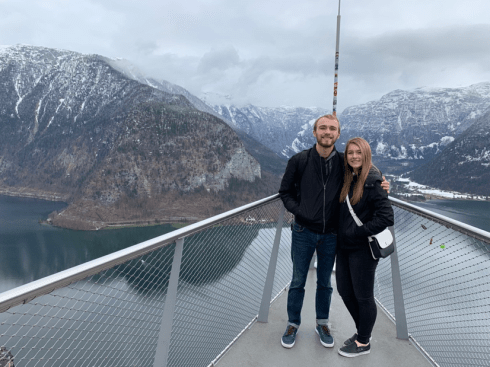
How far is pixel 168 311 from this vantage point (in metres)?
1.79

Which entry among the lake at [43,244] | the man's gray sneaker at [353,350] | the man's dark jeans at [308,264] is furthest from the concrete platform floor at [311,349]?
the lake at [43,244]

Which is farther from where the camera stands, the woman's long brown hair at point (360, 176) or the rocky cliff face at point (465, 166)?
the rocky cliff face at point (465, 166)

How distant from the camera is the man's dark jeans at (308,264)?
252 cm

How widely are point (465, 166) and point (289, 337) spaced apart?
155 meters

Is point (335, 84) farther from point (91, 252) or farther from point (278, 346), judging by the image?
point (91, 252)

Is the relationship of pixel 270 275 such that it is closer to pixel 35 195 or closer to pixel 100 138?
pixel 35 195

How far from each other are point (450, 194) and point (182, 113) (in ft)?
350

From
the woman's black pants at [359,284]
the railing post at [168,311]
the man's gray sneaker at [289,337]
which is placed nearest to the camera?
the railing post at [168,311]

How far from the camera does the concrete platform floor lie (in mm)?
2547

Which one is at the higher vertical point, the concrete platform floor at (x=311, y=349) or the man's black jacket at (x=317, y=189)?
the man's black jacket at (x=317, y=189)

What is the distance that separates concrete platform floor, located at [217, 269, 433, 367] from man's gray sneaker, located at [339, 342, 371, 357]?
0.04 m

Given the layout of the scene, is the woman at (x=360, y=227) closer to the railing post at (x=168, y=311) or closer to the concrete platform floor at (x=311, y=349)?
the concrete platform floor at (x=311, y=349)

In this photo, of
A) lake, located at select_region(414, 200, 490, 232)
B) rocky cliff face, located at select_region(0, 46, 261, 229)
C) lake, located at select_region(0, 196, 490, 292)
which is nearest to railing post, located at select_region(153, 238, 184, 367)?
lake, located at select_region(0, 196, 490, 292)

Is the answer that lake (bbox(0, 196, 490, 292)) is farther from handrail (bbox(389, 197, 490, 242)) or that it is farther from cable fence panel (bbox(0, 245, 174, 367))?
handrail (bbox(389, 197, 490, 242))
